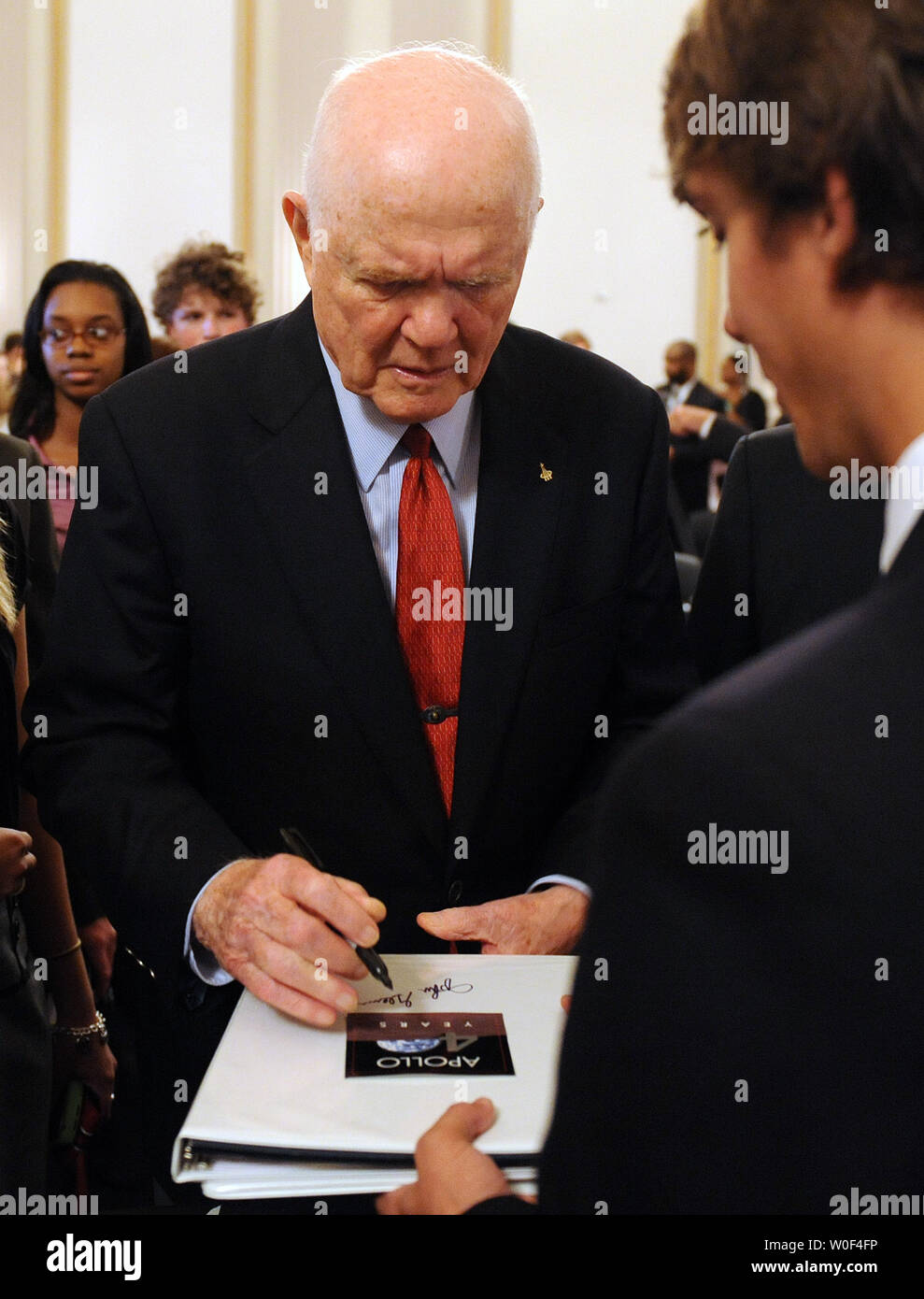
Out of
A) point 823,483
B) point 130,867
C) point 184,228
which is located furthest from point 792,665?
point 184,228

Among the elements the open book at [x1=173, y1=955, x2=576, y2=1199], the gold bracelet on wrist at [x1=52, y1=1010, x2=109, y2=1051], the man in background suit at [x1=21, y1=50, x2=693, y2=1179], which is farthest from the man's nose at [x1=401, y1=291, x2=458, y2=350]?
the gold bracelet on wrist at [x1=52, y1=1010, x2=109, y2=1051]

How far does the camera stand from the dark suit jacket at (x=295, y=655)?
1561mm

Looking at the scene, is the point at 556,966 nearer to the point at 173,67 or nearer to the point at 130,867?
the point at 130,867

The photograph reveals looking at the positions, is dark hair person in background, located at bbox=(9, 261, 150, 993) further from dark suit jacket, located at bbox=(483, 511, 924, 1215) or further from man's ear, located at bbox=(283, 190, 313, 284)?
dark suit jacket, located at bbox=(483, 511, 924, 1215)

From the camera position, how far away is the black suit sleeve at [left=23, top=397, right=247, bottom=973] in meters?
1.44

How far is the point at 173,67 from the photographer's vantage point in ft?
35.5

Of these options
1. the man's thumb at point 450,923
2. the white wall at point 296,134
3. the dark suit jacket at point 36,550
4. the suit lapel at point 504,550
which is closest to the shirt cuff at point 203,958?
the man's thumb at point 450,923

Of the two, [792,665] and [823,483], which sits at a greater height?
[823,483]

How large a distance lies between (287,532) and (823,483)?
763 millimetres

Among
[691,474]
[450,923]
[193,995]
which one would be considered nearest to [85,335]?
[193,995]

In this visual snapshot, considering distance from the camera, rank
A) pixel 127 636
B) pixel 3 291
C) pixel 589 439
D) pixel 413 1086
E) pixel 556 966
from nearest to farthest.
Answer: pixel 413 1086, pixel 556 966, pixel 127 636, pixel 589 439, pixel 3 291

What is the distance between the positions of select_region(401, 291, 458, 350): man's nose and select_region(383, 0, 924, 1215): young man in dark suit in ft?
2.19

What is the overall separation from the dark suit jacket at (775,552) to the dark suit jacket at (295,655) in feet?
0.78
